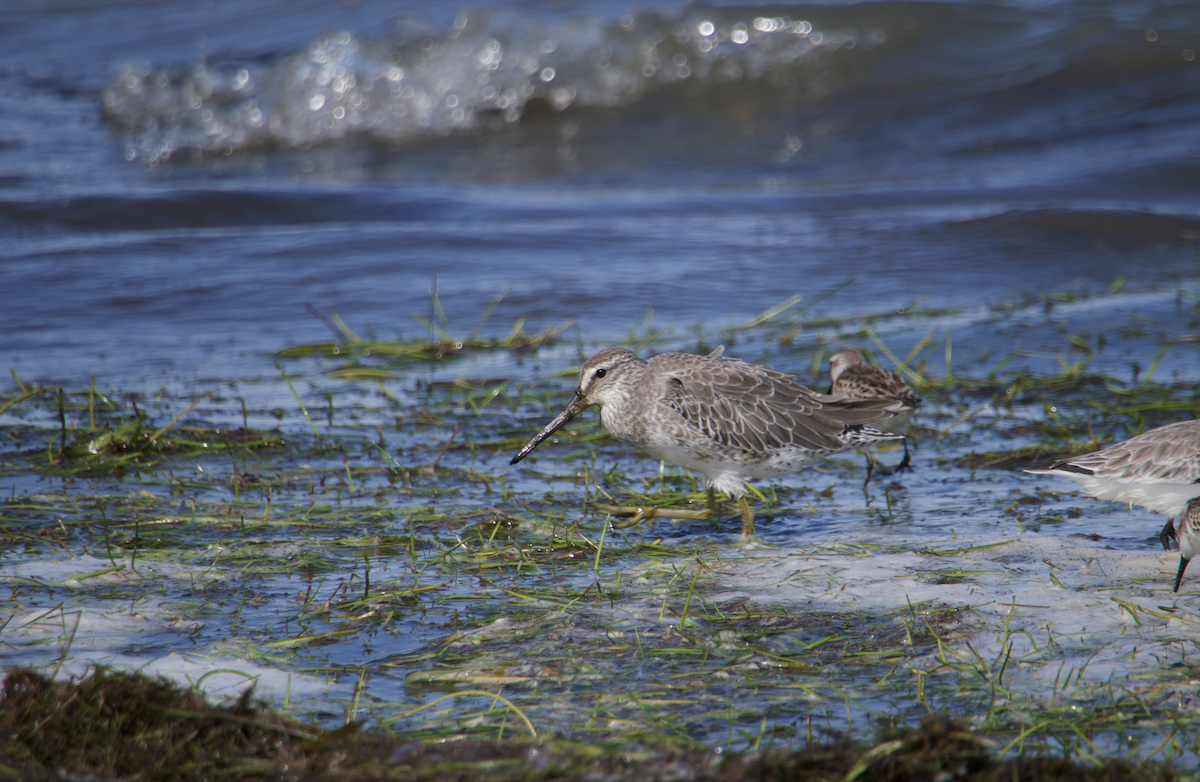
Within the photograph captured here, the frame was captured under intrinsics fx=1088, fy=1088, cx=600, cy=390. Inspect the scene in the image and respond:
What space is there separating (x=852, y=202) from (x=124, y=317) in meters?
7.50

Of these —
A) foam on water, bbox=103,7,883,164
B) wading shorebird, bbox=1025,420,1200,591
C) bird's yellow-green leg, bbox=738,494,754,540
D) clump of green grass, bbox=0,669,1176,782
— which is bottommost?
bird's yellow-green leg, bbox=738,494,754,540

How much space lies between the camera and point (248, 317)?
8898 millimetres

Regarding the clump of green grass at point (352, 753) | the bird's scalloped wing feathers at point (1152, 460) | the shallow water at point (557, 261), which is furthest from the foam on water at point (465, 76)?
the clump of green grass at point (352, 753)

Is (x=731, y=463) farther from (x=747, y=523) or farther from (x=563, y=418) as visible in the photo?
(x=563, y=418)

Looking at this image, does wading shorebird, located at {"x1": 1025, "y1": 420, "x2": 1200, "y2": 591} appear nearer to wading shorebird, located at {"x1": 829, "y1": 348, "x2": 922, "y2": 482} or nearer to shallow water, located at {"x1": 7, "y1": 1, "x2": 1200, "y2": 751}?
shallow water, located at {"x1": 7, "y1": 1, "x2": 1200, "y2": 751}

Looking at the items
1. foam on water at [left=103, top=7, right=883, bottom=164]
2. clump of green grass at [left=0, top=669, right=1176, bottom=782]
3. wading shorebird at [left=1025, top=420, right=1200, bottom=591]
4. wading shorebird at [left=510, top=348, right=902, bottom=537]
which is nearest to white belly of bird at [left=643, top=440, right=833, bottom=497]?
wading shorebird at [left=510, top=348, right=902, bottom=537]

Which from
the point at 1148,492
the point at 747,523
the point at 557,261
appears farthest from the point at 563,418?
the point at 557,261

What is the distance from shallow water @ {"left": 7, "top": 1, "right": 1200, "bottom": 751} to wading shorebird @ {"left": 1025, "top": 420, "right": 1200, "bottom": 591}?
25 cm

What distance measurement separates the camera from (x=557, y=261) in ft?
33.6

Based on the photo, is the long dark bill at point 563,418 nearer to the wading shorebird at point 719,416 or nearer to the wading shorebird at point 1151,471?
the wading shorebird at point 719,416

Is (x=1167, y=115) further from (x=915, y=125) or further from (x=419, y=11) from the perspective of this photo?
(x=419, y=11)

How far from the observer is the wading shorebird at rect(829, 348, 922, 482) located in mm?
5730

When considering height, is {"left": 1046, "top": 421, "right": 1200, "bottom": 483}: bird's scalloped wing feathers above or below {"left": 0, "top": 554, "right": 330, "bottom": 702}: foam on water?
above

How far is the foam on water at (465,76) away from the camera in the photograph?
1593 cm
